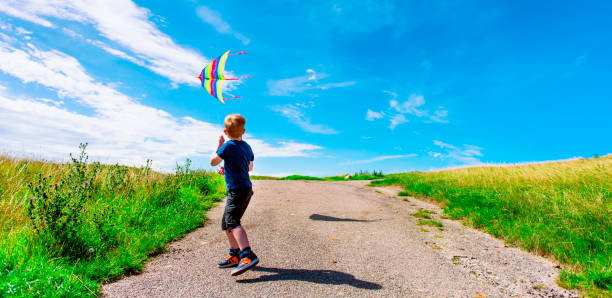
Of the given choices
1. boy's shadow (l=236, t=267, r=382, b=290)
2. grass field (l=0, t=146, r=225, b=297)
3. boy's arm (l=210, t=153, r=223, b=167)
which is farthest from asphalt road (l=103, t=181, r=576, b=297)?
boy's arm (l=210, t=153, r=223, b=167)

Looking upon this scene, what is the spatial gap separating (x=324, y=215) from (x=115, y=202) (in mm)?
5240

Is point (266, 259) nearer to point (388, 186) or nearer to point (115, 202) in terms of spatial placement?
point (115, 202)

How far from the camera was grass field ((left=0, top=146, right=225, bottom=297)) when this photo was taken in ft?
11.3

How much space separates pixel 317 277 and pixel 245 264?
103 cm

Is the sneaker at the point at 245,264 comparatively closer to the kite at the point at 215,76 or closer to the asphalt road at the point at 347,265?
the asphalt road at the point at 347,265

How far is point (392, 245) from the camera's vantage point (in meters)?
5.69

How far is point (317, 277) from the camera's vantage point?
4.09m

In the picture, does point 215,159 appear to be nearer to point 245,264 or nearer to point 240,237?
point 240,237

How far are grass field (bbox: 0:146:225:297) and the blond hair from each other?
238cm

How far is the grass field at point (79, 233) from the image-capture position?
11.3 feet

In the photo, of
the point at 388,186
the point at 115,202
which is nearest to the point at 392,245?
the point at 115,202

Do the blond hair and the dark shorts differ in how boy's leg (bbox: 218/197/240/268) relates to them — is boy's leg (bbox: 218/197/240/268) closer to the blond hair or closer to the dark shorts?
the dark shorts

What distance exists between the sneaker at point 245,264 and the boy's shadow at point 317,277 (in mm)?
131

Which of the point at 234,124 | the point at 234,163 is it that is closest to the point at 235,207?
the point at 234,163
